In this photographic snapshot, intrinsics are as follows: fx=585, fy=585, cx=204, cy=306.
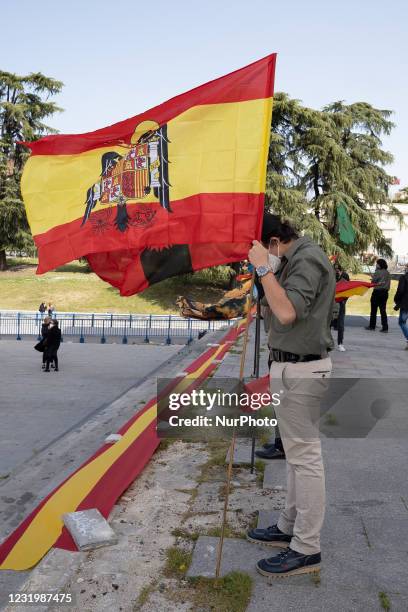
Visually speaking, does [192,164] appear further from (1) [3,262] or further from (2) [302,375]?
(1) [3,262]

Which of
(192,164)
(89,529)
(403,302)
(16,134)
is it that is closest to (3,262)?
(16,134)

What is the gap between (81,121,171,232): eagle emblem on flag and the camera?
14.0 feet

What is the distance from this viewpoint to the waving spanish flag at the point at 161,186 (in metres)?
3.96

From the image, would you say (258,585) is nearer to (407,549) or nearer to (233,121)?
(407,549)

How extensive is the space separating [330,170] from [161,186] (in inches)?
1232

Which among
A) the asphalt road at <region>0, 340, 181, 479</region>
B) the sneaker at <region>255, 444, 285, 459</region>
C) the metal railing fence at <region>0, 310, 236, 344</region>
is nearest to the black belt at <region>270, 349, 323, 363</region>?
the sneaker at <region>255, 444, 285, 459</region>

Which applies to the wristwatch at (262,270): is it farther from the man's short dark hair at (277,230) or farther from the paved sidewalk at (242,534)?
the paved sidewalk at (242,534)

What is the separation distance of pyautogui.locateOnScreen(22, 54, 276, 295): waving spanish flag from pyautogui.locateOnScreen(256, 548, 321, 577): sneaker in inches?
76.5

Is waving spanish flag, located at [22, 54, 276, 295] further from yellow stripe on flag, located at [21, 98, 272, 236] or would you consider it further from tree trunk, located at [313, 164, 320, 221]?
tree trunk, located at [313, 164, 320, 221]

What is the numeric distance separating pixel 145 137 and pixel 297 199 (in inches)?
1121

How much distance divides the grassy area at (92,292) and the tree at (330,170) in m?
5.89

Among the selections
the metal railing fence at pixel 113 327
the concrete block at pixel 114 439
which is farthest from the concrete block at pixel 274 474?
the metal railing fence at pixel 113 327

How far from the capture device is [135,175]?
4.32 meters

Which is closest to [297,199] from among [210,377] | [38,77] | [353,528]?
[38,77]
